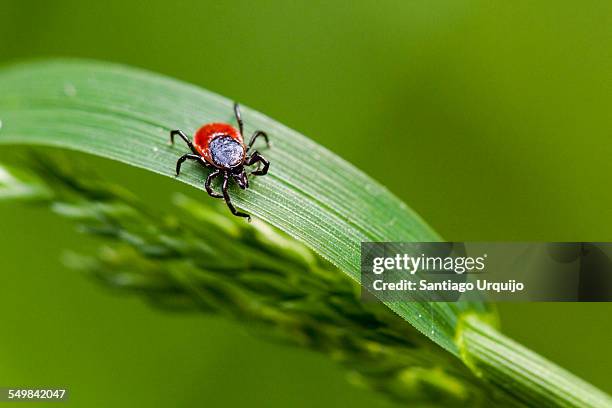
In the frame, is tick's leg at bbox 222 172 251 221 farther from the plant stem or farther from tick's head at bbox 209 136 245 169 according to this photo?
the plant stem

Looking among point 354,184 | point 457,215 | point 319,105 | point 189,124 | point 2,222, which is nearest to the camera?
point 354,184

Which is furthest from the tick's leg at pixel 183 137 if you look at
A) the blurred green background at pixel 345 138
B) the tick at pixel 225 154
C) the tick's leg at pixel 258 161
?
the blurred green background at pixel 345 138

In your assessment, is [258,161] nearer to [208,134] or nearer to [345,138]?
[208,134]

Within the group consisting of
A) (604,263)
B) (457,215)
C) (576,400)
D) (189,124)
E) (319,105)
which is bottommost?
(576,400)

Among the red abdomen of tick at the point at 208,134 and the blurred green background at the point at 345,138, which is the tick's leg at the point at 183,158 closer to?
the red abdomen of tick at the point at 208,134

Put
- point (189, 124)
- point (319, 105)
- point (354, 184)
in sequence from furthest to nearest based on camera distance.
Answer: point (319, 105) < point (189, 124) < point (354, 184)

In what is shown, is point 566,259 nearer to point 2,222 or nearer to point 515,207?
point 515,207

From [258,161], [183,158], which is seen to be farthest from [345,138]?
[183,158]

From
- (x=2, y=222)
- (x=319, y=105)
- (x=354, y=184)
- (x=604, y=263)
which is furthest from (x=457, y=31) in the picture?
(x=2, y=222)
